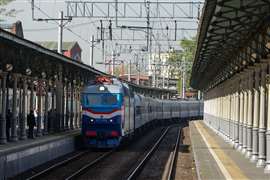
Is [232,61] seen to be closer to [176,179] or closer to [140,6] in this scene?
[140,6]

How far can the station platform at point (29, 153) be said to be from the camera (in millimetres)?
18250

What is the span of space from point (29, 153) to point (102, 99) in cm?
940

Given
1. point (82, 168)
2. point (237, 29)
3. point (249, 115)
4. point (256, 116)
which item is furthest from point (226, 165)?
point (82, 168)

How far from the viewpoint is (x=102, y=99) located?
99.4ft

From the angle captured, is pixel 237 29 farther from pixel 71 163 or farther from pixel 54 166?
pixel 71 163

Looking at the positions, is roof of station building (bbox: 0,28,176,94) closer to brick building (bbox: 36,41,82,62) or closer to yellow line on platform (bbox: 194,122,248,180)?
yellow line on platform (bbox: 194,122,248,180)

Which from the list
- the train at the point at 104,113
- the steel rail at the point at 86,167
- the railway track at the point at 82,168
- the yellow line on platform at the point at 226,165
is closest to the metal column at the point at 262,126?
the yellow line on platform at the point at 226,165

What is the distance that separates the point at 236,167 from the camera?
62.8 feet

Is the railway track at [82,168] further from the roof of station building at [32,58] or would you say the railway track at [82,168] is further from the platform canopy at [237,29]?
the platform canopy at [237,29]

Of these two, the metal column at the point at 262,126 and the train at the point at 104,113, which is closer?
the metal column at the point at 262,126

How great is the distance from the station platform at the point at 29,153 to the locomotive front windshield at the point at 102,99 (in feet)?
5.54

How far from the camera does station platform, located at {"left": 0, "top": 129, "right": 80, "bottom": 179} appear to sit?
59.9 feet

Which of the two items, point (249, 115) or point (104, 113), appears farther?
point (104, 113)

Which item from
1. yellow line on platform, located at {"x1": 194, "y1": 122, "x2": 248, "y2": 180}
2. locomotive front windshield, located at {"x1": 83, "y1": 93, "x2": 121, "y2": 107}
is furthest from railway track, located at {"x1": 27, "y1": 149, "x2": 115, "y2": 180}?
yellow line on platform, located at {"x1": 194, "y1": 122, "x2": 248, "y2": 180}
